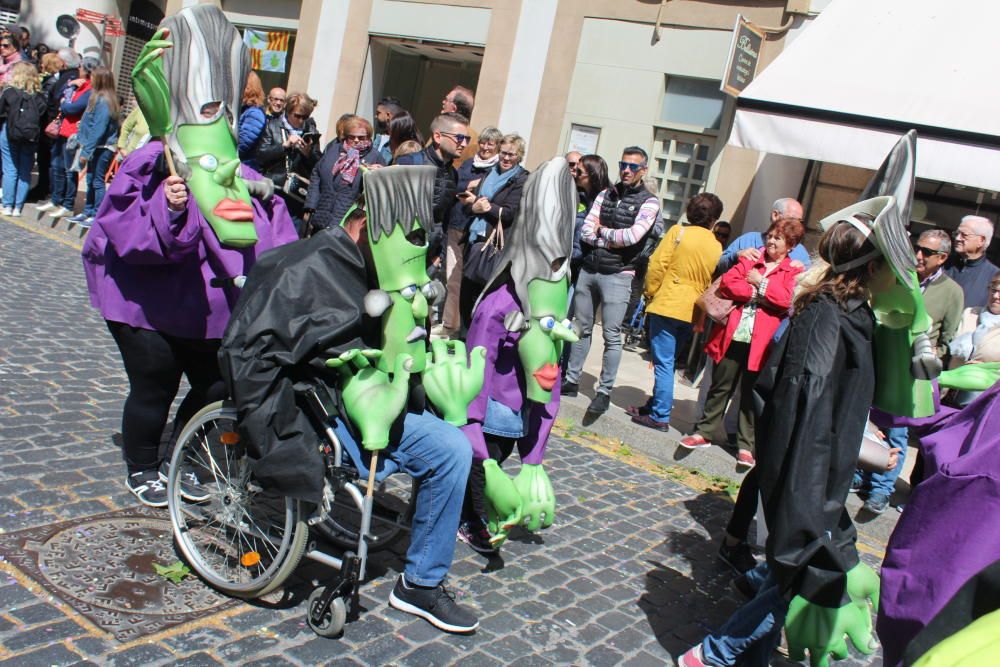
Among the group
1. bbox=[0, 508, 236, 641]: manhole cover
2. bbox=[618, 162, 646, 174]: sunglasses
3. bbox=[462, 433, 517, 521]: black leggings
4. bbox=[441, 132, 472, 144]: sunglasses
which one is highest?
bbox=[618, 162, 646, 174]: sunglasses

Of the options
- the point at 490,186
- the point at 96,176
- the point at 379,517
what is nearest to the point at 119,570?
the point at 379,517

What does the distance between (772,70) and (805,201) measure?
1863 millimetres

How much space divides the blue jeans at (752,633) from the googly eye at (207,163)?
2.67 m

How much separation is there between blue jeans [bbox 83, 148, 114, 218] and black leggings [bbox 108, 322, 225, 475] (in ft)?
24.3

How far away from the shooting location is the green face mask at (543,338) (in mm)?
4066

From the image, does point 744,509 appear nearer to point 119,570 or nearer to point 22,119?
point 119,570

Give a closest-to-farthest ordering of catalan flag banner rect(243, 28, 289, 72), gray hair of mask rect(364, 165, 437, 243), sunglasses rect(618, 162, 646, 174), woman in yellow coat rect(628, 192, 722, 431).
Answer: gray hair of mask rect(364, 165, 437, 243) < woman in yellow coat rect(628, 192, 722, 431) < sunglasses rect(618, 162, 646, 174) < catalan flag banner rect(243, 28, 289, 72)

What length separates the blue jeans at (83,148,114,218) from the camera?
428 inches

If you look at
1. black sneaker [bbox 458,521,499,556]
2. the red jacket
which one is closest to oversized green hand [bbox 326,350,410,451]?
black sneaker [bbox 458,521,499,556]

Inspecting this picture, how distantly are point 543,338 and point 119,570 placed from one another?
1.97 m

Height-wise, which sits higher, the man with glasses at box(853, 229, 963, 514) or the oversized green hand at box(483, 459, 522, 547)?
the man with glasses at box(853, 229, 963, 514)

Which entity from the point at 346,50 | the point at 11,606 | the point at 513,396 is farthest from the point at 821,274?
the point at 346,50

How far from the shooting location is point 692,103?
439 inches

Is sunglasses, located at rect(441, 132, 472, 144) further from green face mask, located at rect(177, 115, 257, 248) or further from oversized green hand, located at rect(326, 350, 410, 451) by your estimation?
oversized green hand, located at rect(326, 350, 410, 451)
